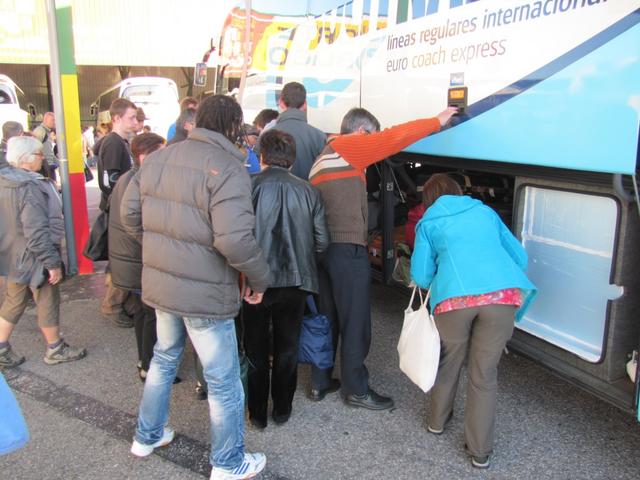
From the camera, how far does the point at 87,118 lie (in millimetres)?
25891

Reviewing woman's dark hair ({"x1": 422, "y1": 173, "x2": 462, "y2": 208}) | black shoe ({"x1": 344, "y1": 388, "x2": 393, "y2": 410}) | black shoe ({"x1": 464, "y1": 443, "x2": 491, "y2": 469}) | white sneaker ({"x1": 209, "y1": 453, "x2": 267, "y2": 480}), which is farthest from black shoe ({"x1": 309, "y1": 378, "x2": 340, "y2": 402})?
woman's dark hair ({"x1": 422, "y1": 173, "x2": 462, "y2": 208})

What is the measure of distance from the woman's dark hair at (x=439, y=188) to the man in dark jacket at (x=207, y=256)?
36.8 inches

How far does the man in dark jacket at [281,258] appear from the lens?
2.82 m

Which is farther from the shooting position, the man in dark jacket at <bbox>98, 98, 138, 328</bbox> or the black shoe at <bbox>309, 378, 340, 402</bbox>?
the man in dark jacket at <bbox>98, 98, 138, 328</bbox>

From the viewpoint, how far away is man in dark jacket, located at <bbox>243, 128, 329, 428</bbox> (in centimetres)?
282

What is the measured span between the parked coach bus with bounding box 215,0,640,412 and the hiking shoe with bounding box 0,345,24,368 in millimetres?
3009

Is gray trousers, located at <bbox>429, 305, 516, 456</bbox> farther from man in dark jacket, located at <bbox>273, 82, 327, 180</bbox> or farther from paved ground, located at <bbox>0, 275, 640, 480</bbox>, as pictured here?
man in dark jacket, located at <bbox>273, 82, 327, 180</bbox>

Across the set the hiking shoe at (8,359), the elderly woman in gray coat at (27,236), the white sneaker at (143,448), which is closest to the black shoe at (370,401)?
the white sneaker at (143,448)

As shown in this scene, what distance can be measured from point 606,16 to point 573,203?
0.82 meters

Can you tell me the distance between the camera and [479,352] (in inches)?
105

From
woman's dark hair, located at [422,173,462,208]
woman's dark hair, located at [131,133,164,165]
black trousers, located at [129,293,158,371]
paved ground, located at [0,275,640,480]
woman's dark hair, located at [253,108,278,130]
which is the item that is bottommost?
paved ground, located at [0,275,640,480]

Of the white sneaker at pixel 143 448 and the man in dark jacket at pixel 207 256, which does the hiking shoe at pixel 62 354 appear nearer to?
the white sneaker at pixel 143 448

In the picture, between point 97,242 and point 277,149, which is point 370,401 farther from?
point 97,242

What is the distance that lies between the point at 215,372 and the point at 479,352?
122cm
